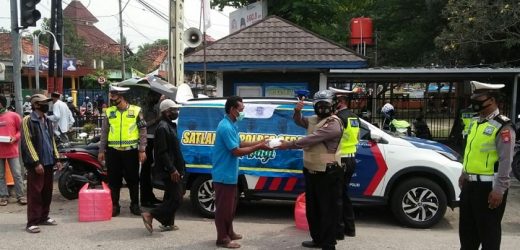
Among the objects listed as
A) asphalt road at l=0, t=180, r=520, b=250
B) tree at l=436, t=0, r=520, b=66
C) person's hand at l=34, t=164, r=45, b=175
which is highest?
tree at l=436, t=0, r=520, b=66

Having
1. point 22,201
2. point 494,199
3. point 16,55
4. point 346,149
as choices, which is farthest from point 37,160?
point 494,199

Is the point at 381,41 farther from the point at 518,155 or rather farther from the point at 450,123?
the point at 518,155

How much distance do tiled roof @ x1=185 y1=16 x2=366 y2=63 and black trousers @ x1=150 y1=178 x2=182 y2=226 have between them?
5.69m

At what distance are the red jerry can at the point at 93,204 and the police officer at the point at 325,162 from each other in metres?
2.96

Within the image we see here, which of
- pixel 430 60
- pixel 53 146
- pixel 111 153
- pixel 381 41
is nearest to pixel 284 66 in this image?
pixel 111 153

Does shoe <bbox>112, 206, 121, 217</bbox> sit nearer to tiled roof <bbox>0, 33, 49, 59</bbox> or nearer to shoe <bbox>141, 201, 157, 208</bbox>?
shoe <bbox>141, 201, 157, 208</bbox>

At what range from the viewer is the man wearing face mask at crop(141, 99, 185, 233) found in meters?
6.27

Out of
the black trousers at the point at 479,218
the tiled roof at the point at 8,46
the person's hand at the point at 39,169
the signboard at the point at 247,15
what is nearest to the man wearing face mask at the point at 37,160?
the person's hand at the point at 39,169

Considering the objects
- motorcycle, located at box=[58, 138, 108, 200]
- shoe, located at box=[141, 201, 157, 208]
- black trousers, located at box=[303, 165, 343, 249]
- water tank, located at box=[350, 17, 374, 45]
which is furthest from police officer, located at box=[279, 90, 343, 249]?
water tank, located at box=[350, 17, 374, 45]

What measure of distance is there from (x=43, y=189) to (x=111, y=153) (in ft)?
3.38

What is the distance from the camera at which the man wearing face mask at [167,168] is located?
6.27 m

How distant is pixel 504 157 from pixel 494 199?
1.17ft

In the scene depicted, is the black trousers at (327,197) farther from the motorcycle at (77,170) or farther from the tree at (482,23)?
the tree at (482,23)

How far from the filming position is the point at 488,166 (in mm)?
4508
